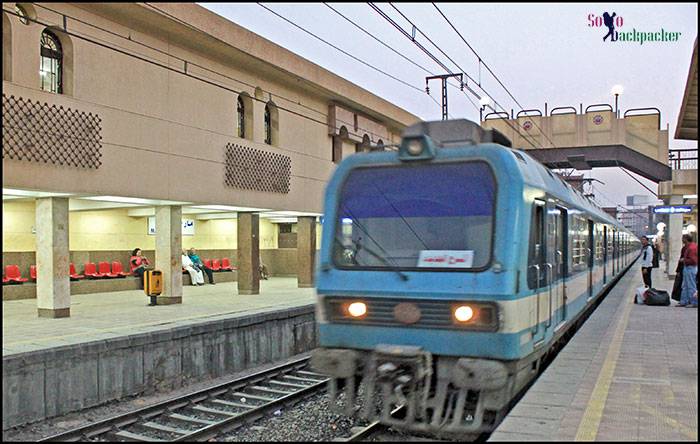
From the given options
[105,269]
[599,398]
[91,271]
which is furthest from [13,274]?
[599,398]

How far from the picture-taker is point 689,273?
46.7ft

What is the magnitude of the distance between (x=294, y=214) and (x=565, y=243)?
47.1 feet

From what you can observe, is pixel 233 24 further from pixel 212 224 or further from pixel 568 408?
pixel 568 408

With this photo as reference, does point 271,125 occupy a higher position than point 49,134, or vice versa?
point 271,125

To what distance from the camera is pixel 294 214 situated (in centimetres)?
2211

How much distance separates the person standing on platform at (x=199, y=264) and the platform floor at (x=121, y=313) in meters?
1.29

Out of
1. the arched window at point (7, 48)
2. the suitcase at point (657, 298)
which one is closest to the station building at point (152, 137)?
the arched window at point (7, 48)

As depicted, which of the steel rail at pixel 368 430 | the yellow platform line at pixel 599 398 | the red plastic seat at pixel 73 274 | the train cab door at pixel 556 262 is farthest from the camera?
the red plastic seat at pixel 73 274

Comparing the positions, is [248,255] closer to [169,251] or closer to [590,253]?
[169,251]

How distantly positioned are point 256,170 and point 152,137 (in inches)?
171

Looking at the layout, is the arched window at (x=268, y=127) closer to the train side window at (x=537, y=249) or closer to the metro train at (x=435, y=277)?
the metro train at (x=435, y=277)

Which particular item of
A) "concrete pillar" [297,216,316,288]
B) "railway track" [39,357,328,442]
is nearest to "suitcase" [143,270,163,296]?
"railway track" [39,357,328,442]

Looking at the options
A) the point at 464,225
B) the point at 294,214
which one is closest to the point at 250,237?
the point at 294,214

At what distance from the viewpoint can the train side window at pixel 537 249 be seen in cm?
648
